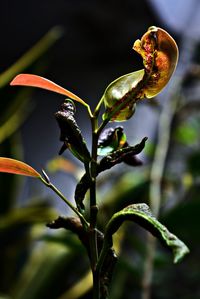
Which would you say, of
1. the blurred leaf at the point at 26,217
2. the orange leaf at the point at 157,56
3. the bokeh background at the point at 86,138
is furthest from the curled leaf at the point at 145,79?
the blurred leaf at the point at 26,217

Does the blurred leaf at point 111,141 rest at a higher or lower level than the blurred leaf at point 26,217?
higher

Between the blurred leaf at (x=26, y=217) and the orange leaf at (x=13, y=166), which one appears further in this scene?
the blurred leaf at (x=26, y=217)

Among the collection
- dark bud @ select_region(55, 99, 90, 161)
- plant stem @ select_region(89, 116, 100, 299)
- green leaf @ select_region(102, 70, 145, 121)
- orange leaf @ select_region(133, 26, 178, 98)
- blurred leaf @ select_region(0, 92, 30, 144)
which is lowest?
blurred leaf @ select_region(0, 92, 30, 144)

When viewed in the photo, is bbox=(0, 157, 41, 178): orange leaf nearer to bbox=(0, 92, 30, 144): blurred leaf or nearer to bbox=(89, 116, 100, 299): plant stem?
bbox=(89, 116, 100, 299): plant stem

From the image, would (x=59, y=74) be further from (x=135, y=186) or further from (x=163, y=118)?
(x=135, y=186)

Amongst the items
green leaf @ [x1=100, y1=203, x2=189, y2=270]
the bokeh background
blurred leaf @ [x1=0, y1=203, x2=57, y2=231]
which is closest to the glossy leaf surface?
green leaf @ [x1=100, y1=203, x2=189, y2=270]

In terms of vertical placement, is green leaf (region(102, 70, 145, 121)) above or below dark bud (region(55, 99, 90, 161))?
above

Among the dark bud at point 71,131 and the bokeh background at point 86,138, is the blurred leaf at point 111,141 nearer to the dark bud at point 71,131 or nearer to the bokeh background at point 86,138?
the dark bud at point 71,131

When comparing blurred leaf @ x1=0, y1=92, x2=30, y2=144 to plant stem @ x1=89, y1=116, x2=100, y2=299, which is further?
blurred leaf @ x1=0, y1=92, x2=30, y2=144
